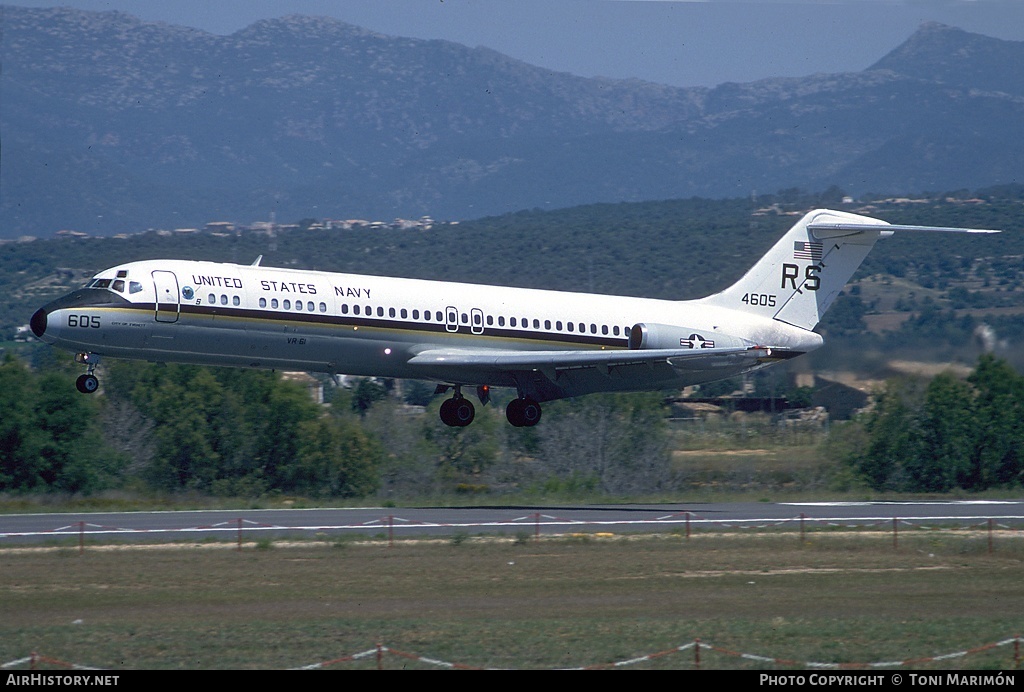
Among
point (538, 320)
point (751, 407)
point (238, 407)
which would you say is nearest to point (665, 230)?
point (751, 407)

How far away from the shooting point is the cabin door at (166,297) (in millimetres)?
28969

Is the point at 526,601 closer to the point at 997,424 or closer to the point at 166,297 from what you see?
the point at 166,297

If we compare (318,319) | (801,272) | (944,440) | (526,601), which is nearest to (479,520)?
(318,319)

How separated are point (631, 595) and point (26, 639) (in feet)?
32.0

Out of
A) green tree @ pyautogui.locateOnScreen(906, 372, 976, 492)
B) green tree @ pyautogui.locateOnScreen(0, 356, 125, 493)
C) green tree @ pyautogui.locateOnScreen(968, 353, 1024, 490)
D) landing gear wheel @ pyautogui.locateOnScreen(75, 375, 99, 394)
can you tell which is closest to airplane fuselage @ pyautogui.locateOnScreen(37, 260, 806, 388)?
landing gear wheel @ pyautogui.locateOnScreen(75, 375, 99, 394)

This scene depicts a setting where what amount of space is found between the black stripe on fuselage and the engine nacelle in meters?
0.43

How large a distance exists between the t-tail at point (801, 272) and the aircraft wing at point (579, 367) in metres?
2.36

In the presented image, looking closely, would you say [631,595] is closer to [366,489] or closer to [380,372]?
[380,372]

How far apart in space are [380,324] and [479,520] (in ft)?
20.0

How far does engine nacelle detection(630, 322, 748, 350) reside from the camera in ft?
115

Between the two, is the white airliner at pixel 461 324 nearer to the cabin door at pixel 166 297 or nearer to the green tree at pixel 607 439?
the cabin door at pixel 166 297

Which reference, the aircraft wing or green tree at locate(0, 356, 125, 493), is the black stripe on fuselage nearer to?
the aircraft wing
